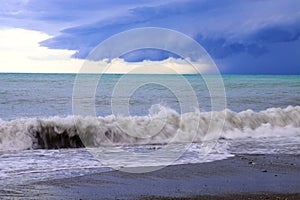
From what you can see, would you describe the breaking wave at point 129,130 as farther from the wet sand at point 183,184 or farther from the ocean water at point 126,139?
the wet sand at point 183,184

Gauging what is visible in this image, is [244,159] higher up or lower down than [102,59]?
lower down

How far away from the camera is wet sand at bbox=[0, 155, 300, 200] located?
6855 millimetres

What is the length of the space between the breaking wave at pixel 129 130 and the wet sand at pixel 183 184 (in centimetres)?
499

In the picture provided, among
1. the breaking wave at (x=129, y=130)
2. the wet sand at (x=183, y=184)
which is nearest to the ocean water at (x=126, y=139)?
the breaking wave at (x=129, y=130)

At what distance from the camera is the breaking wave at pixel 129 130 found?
1339 cm

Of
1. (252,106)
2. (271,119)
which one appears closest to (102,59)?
(271,119)

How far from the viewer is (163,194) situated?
691 centimetres

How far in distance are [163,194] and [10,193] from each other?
227 centimetres

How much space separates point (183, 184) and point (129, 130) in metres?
7.91

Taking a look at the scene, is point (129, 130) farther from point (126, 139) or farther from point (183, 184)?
point (183, 184)

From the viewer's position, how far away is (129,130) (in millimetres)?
15430

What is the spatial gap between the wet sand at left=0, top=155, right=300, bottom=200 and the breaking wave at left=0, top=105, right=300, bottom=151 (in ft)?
16.4

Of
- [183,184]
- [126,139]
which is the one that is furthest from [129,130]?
[183,184]

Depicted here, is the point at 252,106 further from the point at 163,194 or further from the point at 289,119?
the point at 163,194
